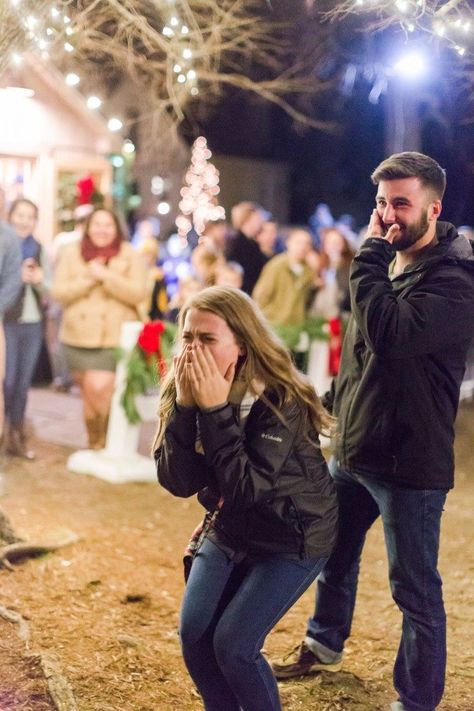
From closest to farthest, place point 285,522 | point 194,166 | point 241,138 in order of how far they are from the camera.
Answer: point 285,522 → point 194,166 → point 241,138

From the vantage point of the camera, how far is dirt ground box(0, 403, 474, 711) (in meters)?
4.12

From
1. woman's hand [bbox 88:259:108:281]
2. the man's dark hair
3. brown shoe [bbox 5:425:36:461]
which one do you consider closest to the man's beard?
the man's dark hair

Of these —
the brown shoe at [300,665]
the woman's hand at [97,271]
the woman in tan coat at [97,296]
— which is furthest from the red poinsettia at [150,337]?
the brown shoe at [300,665]

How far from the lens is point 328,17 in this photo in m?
5.16

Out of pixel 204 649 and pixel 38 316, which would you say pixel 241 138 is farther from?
pixel 204 649

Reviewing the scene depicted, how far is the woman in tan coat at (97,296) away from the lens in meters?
8.23

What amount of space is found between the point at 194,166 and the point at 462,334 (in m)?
21.6

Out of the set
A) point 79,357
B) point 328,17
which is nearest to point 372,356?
point 328,17

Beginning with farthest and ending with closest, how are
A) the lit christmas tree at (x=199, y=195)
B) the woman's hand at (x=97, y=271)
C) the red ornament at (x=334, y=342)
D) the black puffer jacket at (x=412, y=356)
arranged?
the lit christmas tree at (x=199, y=195), the red ornament at (x=334, y=342), the woman's hand at (x=97, y=271), the black puffer jacket at (x=412, y=356)

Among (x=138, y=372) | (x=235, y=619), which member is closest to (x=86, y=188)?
(x=138, y=372)

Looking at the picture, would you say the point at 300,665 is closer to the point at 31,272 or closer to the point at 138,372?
the point at 138,372

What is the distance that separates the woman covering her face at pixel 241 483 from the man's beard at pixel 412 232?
0.71 m

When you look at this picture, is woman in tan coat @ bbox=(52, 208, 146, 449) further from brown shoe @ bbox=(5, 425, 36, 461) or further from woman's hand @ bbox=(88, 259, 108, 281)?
brown shoe @ bbox=(5, 425, 36, 461)

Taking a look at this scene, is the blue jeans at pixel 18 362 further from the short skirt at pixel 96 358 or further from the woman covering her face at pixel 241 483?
the woman covering her face at pixel 241 483
